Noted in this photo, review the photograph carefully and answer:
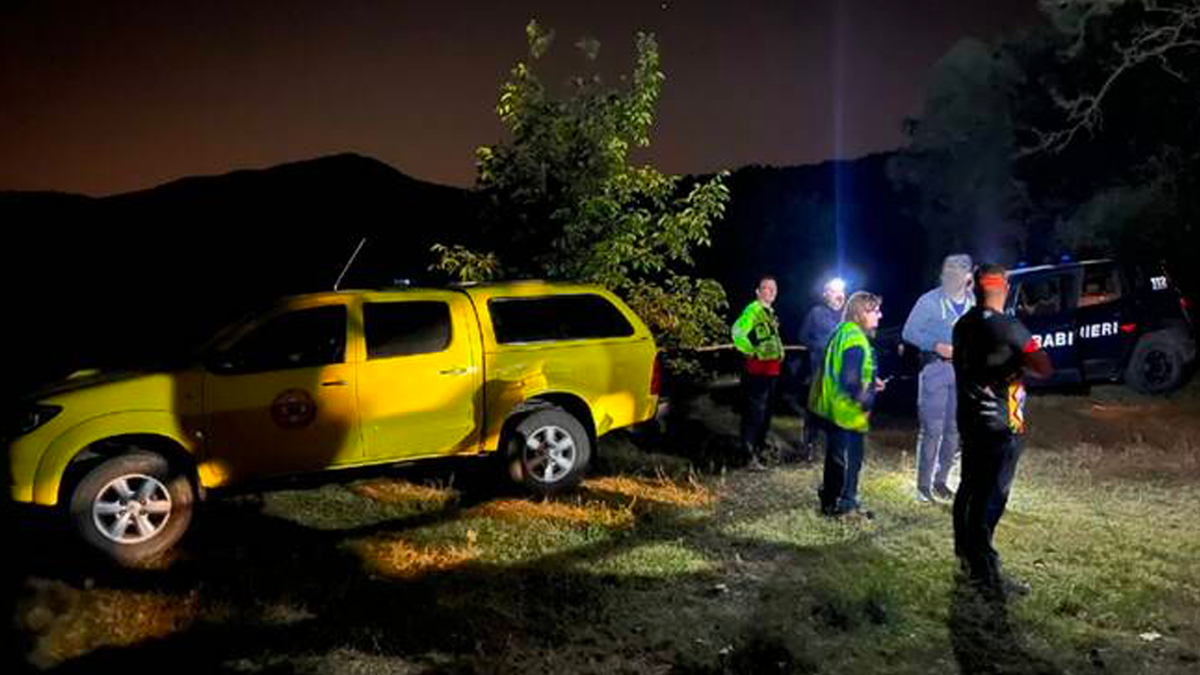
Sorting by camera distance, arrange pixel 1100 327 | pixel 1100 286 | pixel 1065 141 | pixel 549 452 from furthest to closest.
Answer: pixel 1065 141 → pixel 1100 286 → pixel 1100 327 → pixel 549 452

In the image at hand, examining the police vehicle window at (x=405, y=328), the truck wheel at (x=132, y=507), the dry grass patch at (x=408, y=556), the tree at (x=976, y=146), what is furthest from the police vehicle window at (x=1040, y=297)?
the tree at (x=976, y=146)

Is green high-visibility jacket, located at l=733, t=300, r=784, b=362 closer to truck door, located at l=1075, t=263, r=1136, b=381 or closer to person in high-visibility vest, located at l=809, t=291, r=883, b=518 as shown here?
person in high-visibility vest, located at l=809, t=291, r=883, b=518

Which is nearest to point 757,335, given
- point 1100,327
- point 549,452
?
point 549,452

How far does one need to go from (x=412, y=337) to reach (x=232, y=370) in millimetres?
1365

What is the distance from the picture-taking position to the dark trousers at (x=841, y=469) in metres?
7.77

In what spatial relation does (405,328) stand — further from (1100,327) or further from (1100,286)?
(1100,286)

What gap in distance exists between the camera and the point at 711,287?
1192cm

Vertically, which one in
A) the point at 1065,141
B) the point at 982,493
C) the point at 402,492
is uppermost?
the point at 1065,141

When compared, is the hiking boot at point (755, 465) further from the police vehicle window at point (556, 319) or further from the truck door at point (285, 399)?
the truck door at point (285, 399)

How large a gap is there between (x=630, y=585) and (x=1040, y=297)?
27.9ft

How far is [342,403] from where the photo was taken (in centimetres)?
755

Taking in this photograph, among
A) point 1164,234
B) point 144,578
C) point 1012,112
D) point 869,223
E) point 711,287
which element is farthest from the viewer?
point 869,223

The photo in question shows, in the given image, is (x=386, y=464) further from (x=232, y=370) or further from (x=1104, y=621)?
(x=1104, y=621)

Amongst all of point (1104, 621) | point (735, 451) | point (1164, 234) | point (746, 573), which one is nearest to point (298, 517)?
point (746, 573)
